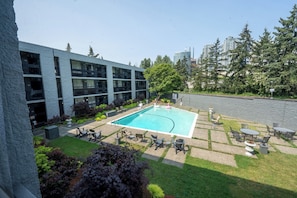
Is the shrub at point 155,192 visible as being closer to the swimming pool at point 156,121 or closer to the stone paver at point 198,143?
the stone paver at point 198,143

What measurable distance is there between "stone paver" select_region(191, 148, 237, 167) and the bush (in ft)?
18.9

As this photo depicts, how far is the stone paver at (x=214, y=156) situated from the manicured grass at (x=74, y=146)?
22.0 ft

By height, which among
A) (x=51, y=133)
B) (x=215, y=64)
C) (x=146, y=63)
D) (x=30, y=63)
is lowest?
(x=51, y=133)

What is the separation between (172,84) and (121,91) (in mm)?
10910

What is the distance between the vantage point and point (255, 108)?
52.7 feet

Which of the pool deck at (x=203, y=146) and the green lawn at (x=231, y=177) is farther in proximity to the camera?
the pool deck at (x=203, y=146)

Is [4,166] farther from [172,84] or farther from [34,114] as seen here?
[172,84]

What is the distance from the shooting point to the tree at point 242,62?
23.9 m

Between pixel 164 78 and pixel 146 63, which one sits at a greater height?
pixel 146 63

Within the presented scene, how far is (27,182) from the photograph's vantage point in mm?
1505

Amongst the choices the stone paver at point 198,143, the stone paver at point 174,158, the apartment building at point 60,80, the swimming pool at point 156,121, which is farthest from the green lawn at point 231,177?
the apartment building at point 60,80

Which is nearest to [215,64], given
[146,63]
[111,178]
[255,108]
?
[255,108]

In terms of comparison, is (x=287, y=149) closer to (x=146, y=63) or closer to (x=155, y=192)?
(x=155, y=192)

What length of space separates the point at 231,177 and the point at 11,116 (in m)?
8.10
